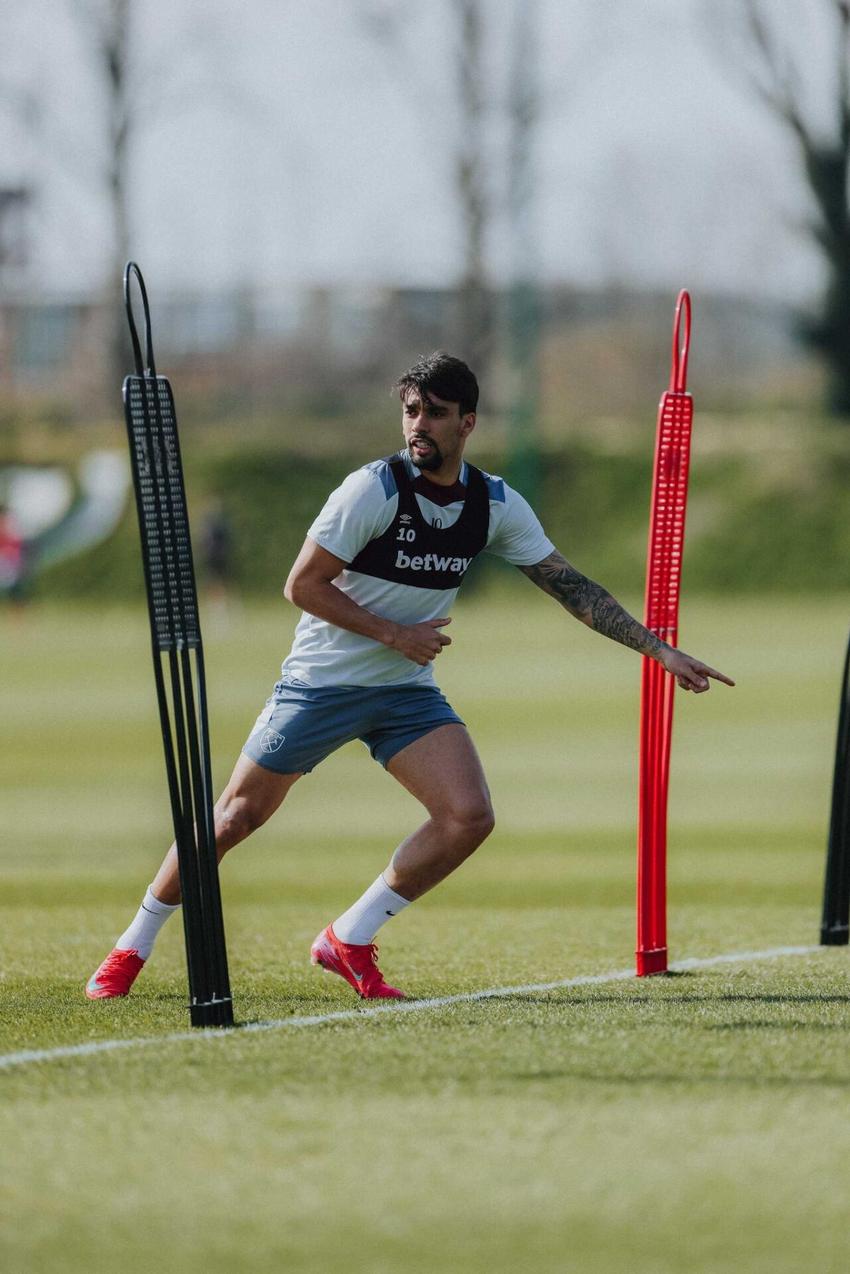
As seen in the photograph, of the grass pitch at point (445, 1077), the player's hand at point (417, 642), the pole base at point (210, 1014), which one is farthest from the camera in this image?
the player's hand at point (417, 642)

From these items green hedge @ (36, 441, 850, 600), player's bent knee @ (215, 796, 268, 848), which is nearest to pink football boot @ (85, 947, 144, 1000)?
player's bent knee @ (215, 796, 268, 848)

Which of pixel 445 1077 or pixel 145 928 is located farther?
pixel 145 928

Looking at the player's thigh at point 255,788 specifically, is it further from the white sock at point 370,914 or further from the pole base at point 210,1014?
the pole base at point 210,1014

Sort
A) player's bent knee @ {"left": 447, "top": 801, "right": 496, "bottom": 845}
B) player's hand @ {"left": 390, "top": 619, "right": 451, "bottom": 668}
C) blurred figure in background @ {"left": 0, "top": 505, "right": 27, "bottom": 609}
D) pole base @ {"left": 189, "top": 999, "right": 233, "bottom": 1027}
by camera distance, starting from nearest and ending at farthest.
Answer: pole base @ {"left": 189, "top": 999, "right": 233, "bottom": 1027} < player's hand @ {"left": 390, "top": 619, "right": 451, "bottom": 668} < player's bent knee @ {"left": 447, "top": 801, "right": 496, "bottom": 845} < blurred figure in background @ {"left": 0, "top": 505, "right": 27, "bottom": 609}

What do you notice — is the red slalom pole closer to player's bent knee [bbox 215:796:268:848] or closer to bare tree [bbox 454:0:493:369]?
player's bent knee [bbox 215:796:268:848]

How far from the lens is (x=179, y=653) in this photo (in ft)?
21.8

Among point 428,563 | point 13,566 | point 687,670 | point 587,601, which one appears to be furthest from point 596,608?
point 13,566

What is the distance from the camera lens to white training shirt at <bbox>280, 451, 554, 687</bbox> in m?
Result: 6.78

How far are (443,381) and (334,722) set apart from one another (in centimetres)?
119

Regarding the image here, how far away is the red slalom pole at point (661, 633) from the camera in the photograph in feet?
25.0

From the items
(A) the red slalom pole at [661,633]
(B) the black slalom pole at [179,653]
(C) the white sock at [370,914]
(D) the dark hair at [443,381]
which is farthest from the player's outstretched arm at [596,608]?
(B) the black slalom pole at [179,653]

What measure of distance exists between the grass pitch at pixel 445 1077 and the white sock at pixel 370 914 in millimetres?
197

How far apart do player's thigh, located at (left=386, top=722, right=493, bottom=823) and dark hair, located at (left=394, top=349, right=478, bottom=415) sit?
3.60 feet

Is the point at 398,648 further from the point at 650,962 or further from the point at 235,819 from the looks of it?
the point at 650,962
